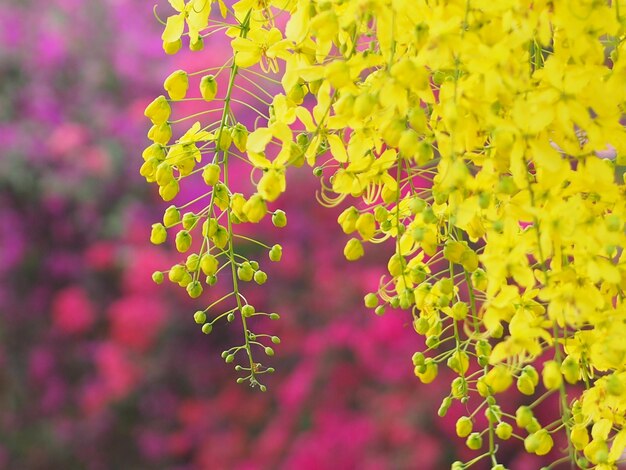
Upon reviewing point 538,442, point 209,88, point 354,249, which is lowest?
point 538,442

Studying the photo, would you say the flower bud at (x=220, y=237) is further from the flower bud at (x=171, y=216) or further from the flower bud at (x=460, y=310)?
the flower bud at (x=460, y=310)

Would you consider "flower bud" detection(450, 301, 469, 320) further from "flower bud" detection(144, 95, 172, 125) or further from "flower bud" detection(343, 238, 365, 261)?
"flower bud" detection(144, 95, 172, 125)

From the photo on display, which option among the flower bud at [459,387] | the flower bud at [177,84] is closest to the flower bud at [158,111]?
the flower bud at [177,84]

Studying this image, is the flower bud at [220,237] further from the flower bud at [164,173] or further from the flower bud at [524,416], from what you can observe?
the flower bud at [524,416]

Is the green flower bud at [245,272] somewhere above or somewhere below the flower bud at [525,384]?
above

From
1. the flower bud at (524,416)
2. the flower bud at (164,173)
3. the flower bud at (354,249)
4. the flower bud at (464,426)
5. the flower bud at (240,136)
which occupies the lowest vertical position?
the flower bud at (524,416)

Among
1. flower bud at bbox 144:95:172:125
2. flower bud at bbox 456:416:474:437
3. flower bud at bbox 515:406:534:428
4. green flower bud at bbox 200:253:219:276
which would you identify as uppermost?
flower bud at bbox 144:95:172:125

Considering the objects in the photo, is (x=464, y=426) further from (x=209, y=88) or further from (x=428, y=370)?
(x=209, y=88)

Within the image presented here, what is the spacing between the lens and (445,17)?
449 millimetres

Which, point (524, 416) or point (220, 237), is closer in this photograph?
point (524, 416)

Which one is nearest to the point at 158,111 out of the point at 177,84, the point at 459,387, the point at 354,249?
the point at 177,84

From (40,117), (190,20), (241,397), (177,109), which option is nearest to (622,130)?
(190,20)

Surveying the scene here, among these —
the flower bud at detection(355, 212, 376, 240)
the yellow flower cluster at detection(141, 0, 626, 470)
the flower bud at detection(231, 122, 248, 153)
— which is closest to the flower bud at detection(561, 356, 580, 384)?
the yellow flower cluster at detection(141, 0, 626, 470)

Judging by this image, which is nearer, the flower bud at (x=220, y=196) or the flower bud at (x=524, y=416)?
the flower bud at (x=524, y=416)
